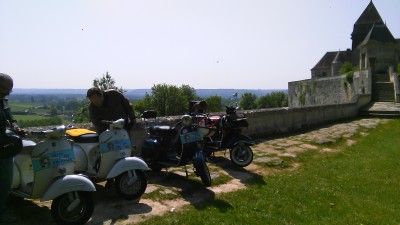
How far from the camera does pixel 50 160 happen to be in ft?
12.5

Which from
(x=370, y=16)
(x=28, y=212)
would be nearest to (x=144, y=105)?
(x=370, y=16)

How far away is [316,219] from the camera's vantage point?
4.33m

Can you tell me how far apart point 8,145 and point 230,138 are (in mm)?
4414

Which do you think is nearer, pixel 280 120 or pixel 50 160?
pixel 50 160

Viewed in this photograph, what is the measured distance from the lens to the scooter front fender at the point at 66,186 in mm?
3662

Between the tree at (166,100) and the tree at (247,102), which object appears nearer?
the tree at (166,100)

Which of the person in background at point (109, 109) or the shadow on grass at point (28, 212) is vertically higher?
the person in background at point (109, 109)

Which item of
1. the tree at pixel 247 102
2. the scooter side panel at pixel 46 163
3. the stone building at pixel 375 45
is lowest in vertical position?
the tree at pixel 247 102

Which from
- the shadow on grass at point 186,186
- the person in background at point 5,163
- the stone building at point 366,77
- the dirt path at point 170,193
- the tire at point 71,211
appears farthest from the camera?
Answer: the stone building at point 366,77

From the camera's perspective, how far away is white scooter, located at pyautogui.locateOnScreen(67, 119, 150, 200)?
4.52 m

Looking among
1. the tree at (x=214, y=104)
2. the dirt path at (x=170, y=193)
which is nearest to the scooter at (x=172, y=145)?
the dirt path at (x=170, y=193)

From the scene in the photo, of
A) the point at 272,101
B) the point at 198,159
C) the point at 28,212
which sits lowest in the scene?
the point at 272,101

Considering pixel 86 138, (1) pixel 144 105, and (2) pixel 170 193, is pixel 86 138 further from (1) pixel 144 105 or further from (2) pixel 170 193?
(1) pixel 144 105

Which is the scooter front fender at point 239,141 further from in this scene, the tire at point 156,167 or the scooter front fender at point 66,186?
the scooter front fender at point 66,186
